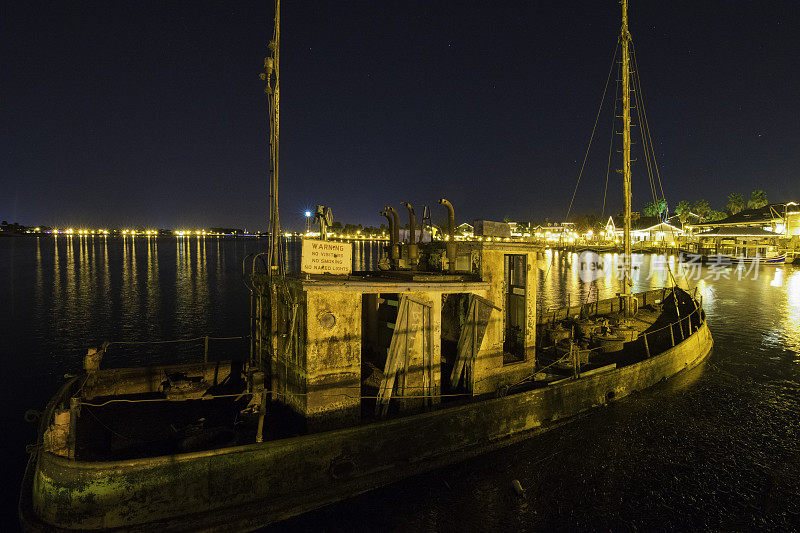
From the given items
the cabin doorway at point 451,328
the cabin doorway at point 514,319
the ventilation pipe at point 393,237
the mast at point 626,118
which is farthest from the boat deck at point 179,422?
the mast at point 626,118

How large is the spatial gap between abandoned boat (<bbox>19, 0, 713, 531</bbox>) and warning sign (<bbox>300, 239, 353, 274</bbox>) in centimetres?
4

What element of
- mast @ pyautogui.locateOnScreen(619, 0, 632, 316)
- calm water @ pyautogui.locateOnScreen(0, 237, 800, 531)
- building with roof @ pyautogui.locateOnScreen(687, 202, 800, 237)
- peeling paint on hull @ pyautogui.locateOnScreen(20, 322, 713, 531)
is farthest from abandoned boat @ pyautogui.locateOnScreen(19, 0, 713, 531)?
building with roof @ pyautogui.locateOnScreen(687, 202, 800, 237)

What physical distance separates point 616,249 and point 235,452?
136 metres

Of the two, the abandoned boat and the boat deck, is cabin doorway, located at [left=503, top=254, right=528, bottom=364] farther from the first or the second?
the boat deck

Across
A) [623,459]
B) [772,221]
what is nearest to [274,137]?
[623,459]

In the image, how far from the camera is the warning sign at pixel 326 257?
32.4ft

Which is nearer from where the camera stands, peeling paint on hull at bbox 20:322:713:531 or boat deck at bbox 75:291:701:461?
peeling paint on hull at bbox 20:322:713:531

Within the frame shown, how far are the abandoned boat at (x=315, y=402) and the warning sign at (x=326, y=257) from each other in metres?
0.04

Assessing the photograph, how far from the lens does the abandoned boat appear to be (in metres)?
7.55

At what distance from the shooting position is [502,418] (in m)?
11.9

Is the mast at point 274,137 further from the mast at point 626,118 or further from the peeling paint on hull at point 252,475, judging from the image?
the mast at point 626,118

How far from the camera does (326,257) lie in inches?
406

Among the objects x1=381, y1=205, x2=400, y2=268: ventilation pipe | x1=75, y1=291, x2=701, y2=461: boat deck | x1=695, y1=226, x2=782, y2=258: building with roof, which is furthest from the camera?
x1=695, y1=226, x2=782, y2=258: building with roof

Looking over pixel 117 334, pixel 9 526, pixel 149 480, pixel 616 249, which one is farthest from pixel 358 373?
pixel 616 249
